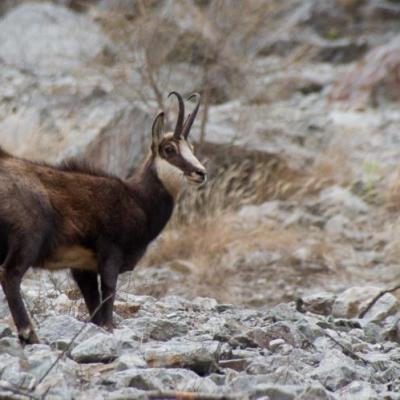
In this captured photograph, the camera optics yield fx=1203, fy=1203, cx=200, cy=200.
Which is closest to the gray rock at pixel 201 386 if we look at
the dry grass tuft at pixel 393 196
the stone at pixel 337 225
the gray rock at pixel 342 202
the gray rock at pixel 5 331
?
the gray rock at pixel 5 331

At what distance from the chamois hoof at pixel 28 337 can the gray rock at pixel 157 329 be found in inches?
24.7

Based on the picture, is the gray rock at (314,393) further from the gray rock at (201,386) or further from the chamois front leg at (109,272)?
the chamois front leg at (109,272)

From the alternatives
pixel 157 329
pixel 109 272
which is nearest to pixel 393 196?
pixel 109 272

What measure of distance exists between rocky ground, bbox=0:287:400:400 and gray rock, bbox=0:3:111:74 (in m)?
9.82

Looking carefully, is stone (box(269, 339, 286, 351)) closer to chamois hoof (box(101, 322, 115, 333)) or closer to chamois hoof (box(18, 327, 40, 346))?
chamois hoof (box(101, 322, 115, 333))

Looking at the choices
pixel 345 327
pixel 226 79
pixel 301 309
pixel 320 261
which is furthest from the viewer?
pixel 226 79

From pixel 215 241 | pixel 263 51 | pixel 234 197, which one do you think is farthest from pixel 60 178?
pixel 263 51

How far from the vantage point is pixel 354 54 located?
70.8 ft

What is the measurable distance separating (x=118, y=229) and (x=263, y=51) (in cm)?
1334

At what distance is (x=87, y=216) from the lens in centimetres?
764

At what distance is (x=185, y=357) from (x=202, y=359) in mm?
88

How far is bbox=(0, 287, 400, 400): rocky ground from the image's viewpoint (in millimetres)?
5547

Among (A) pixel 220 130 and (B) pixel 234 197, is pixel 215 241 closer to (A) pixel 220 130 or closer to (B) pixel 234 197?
(B) pixel 234 197

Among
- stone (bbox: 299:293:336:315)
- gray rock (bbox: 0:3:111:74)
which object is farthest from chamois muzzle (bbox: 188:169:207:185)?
gray rock (bbox: 0:3:111:74)
